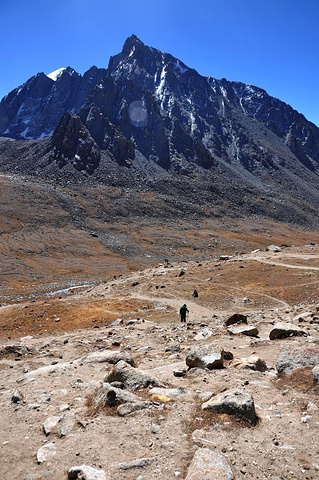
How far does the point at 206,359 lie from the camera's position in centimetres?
1354

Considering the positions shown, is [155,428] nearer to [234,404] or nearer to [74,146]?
[234,404]

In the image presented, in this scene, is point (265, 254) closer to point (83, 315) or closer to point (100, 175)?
point (83, 315)

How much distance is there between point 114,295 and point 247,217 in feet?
373

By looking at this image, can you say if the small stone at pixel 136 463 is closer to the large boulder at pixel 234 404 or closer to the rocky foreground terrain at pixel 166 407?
the rocky foreground terrain at pixel 166 407

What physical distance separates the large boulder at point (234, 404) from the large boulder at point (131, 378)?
236 cm

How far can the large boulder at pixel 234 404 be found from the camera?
9.37m

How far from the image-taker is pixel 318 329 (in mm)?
19031

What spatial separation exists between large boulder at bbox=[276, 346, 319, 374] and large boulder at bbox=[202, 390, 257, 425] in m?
2.87

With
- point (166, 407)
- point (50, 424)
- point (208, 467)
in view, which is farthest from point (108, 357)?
point (208, 467)

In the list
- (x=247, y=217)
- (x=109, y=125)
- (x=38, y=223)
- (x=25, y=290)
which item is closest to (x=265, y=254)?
(x=25, y=290)

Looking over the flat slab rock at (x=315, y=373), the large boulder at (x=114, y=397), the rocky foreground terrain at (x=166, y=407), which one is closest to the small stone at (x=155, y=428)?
the rocky foreground terrain at (x=166, y=407)

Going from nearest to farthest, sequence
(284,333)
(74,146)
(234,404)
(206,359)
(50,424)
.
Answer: (234,404) → (50,424) → (206,359) → (284,333) → (74,146)

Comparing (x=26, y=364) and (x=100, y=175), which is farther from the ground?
(x=100, y=175)

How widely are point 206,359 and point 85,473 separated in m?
6.75
